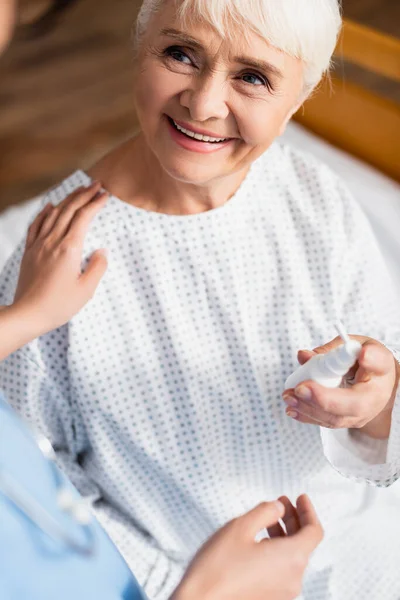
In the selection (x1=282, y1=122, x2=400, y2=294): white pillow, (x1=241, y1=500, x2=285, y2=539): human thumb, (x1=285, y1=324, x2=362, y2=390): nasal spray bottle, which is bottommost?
(x1=241, y1=500, x2=285, y2=539): human thumb

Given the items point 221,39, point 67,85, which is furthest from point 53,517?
point 67,85

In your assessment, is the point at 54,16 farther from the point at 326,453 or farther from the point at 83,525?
the point at 83,525

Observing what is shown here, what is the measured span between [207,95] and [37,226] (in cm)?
35

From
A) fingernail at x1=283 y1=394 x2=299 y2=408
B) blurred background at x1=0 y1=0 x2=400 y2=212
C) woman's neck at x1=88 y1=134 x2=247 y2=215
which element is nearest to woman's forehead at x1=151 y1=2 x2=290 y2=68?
woman's neck at x1=88 y1=134 x2=247 y2=215

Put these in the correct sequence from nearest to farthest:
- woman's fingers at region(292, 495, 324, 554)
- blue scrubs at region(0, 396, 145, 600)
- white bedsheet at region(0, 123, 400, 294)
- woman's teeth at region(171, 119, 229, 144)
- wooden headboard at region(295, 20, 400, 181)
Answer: blue scrubs at region(0, 396, 145, 600) < woman's fingers at region(292, 495, 324, 554) < woman's teeth at region(171, 119, 229, 144) < wooden headboard at region(295, 20, 400, 181) < white bedsheet at region(0, 123, 400, 294)

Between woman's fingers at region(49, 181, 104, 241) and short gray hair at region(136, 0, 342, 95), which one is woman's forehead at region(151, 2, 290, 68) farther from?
woman's fingers at region(49, 181, 104, 241)

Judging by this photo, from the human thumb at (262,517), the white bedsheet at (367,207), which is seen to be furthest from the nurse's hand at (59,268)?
the white bedsheet at (367,207)

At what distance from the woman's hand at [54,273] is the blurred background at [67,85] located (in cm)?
154

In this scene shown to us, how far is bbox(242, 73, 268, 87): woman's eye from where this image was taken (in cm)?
100

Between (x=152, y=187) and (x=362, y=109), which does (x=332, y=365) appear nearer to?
(x=152, y=187)

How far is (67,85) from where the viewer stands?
10.2 ft

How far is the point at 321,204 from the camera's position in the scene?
1263mm

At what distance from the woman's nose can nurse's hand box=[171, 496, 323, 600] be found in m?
0.51

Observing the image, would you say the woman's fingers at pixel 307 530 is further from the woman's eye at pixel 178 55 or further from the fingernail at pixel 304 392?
the woman's eye at pixel 178 55
